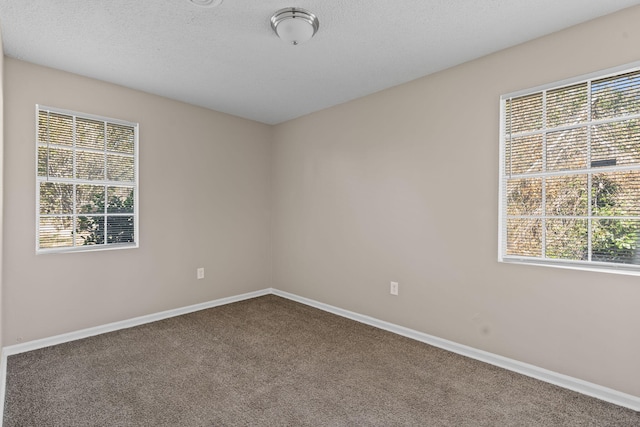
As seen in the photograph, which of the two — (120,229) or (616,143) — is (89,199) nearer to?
(120,229)

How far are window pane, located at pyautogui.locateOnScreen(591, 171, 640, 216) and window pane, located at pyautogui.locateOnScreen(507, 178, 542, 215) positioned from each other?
0.31 m

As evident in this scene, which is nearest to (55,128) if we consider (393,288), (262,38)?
(262,38)

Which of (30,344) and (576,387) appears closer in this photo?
(576,387)

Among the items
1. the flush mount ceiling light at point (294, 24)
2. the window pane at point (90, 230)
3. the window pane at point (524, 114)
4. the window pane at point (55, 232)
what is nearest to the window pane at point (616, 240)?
the window pane at point (524, 114)

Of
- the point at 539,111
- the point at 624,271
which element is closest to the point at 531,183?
the point at 539,111

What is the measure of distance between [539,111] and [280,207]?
2.99 m

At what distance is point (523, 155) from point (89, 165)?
3646mm

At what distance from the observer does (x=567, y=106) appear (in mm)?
2240

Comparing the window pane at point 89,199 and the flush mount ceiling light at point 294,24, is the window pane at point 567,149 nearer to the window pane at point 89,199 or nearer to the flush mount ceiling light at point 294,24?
the flush mount ceiling light at point 294,24

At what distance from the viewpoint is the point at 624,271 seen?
2.01 metres

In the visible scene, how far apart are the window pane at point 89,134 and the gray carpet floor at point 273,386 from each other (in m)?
1.73

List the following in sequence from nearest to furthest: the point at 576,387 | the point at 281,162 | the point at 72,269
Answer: the point at 576,387 → the point at 72,269 → the point at 281,162

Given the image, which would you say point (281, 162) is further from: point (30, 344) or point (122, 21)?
point (30, 344)

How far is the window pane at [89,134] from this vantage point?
2.96m
